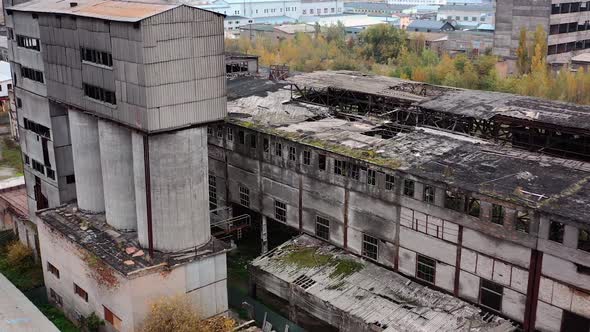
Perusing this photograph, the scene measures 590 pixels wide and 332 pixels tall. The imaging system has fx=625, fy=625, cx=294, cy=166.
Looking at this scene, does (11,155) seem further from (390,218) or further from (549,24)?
(549,24)

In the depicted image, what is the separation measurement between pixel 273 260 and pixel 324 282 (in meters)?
4.23

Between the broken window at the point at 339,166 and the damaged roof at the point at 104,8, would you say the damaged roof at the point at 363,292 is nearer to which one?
the broken window at the point at 339,166

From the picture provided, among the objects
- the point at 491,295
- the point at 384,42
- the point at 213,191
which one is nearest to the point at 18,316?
the point at 213,191

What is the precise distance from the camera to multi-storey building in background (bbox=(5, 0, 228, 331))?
3009 cm

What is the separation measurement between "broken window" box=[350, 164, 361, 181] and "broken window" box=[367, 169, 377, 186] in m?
0.72

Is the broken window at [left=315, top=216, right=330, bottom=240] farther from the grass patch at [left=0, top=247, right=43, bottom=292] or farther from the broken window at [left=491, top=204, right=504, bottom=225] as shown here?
the grass patch at [left=0, top=247, right=43, bottom=292]

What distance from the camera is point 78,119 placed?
1421 inches

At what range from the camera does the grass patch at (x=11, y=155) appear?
65.0m

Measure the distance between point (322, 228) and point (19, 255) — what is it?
70.4ft

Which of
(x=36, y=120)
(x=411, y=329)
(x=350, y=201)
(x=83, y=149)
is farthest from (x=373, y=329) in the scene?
(x=36, y=120)

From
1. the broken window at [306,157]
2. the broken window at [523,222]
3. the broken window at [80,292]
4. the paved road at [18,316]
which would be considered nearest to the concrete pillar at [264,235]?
the broken window at [306,157]

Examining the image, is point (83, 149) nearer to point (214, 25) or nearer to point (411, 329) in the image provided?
point (214, 25)

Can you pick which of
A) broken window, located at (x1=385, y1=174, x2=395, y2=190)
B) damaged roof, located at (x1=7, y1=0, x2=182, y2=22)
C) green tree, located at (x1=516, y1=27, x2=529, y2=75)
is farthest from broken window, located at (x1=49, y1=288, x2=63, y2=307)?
green tree, located at (x1=516, y1=27, x2=529, y2=75)

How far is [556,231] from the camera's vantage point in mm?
28078
